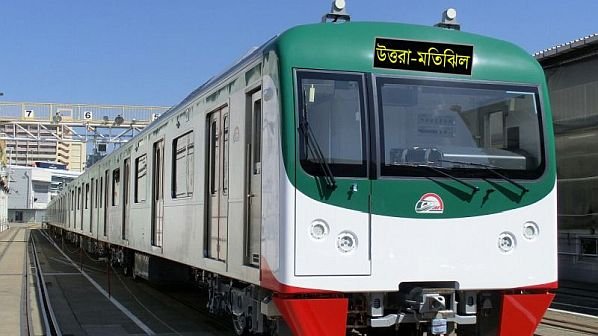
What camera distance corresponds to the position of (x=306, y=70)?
240 inches

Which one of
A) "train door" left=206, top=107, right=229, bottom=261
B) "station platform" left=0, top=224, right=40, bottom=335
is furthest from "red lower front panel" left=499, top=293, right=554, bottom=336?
"station platform" left=0, top=224, right=40, bottom=335

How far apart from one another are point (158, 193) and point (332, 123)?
20.4 ft

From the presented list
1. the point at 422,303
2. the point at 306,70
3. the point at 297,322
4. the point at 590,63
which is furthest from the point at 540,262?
the point at 590,63

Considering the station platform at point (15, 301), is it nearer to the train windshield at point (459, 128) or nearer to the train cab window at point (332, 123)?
the train cab window at point (332, 123)

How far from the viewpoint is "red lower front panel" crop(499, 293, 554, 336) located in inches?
251

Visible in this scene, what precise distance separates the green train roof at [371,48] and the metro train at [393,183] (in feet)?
0.04

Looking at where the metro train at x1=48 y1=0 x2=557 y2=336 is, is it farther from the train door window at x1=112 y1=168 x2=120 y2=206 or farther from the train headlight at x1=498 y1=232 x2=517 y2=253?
the train door window at x1=112 y1=168 x2=120 y2=206

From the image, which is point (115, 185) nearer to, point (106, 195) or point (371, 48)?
point (106, 195)

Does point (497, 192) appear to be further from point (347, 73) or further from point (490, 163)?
point (347, 73)

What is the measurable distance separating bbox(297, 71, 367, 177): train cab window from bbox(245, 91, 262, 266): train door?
764 millimetres

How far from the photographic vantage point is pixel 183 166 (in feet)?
31.9

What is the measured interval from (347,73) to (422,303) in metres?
2.02

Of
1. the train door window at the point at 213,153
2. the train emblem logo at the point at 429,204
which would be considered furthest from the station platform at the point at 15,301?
the train emblem logo at the point at 429,204

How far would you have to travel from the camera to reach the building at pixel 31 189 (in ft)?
362
